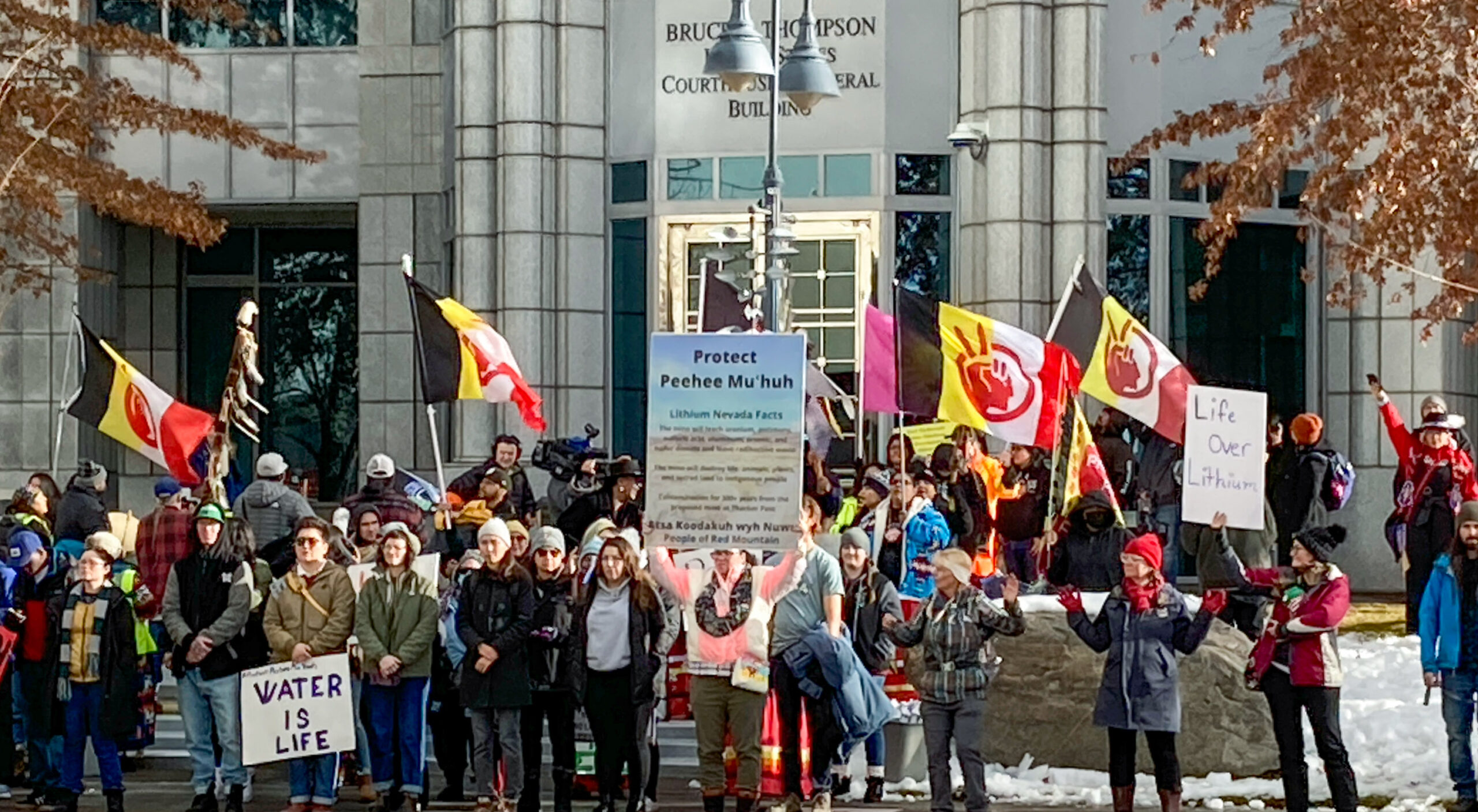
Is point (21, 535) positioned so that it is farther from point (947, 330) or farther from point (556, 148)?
point (556, 148)

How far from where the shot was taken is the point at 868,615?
1725 cm

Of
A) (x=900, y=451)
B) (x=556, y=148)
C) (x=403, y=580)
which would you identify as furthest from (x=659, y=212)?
(x=403, y=580)

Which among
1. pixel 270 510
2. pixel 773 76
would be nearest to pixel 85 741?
pixel 270 510

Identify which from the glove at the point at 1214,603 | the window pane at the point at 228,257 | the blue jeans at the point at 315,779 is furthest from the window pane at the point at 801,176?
the glove at the point at 1214,603

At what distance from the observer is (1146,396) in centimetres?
1902

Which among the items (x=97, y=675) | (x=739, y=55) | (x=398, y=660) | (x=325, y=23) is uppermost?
(x=325, y=23)

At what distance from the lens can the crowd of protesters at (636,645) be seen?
51.4ft

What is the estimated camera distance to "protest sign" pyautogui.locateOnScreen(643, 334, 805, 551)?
16.2 m

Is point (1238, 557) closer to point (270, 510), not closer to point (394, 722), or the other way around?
→ point (394, 722)

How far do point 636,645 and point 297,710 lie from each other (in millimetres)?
2072

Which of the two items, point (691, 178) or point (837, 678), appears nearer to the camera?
point (837, 678)

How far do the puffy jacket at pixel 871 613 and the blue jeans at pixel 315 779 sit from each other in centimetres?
320

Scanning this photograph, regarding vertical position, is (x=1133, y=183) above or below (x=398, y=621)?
above

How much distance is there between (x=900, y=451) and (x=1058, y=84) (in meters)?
9.88
